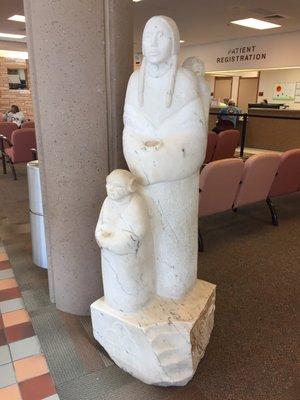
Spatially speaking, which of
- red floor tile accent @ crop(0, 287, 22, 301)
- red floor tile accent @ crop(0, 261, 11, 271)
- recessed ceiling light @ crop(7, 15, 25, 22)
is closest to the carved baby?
red floor tile accent @ crop(0, 287, 22, 301)

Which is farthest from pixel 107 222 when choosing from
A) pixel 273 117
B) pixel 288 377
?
pixel 273 117

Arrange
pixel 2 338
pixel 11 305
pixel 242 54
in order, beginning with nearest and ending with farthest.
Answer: pixel 2 338, pixel 11 305, pixel 242 54

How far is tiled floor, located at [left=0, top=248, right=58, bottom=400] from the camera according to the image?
1.50 m

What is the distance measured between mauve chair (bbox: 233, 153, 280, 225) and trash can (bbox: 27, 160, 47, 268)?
1.69m

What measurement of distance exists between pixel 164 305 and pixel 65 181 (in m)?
0.79

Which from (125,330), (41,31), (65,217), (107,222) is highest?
(41,31)

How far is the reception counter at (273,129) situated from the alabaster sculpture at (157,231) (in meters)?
6.28

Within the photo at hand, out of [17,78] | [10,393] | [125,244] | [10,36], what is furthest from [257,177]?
[17,78]

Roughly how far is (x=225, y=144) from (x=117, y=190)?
13.1 feet

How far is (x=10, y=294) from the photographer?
87.3 inches

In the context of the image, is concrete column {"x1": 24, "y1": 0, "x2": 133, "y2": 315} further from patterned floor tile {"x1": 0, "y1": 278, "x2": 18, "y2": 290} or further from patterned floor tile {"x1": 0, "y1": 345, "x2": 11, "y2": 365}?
patterned floor tile {"x1": 0, "y1": 278, "x2": 18, "y2": 290}

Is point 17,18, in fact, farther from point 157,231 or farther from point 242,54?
point 157,231

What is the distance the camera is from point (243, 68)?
30.8ft

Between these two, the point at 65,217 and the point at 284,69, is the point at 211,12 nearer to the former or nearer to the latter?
the point at 284,69
